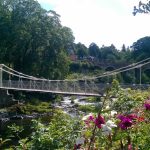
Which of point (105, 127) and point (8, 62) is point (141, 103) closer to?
point (105, 127)

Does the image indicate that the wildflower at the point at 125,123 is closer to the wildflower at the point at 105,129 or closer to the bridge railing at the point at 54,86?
the wildflower at the point at 105,129

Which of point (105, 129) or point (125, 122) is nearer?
point (105, 129)

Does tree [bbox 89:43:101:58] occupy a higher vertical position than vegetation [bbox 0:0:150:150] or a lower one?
higher

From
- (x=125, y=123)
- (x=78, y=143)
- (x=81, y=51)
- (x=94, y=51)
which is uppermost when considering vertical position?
(x=94, y=51)

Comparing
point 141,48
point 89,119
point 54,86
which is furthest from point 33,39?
point 89,119

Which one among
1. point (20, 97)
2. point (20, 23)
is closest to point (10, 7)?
point (20, 23)

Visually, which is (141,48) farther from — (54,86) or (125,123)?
(125,123)

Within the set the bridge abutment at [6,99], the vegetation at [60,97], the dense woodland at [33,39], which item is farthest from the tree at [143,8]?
the dense woodland at [33,39]

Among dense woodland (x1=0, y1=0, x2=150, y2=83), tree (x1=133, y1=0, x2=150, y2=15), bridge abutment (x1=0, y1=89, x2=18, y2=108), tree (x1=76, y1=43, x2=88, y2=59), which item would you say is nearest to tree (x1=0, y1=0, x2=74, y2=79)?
dense woodland (x1=0, y1=0, x2=150, y2=83)

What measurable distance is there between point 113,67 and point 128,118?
58452 mm

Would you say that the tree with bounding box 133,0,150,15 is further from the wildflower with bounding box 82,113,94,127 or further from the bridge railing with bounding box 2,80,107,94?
the bridge railing with bounding box 2,80,107,94

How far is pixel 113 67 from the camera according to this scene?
202 ft

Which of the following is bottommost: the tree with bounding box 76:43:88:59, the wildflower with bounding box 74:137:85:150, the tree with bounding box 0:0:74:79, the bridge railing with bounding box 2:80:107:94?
the wildflower with bounding box 74:137:85:150

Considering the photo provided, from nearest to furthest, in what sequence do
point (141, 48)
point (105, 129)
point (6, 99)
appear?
point (105, 129) < point (6, 99) < point (141, 48)
